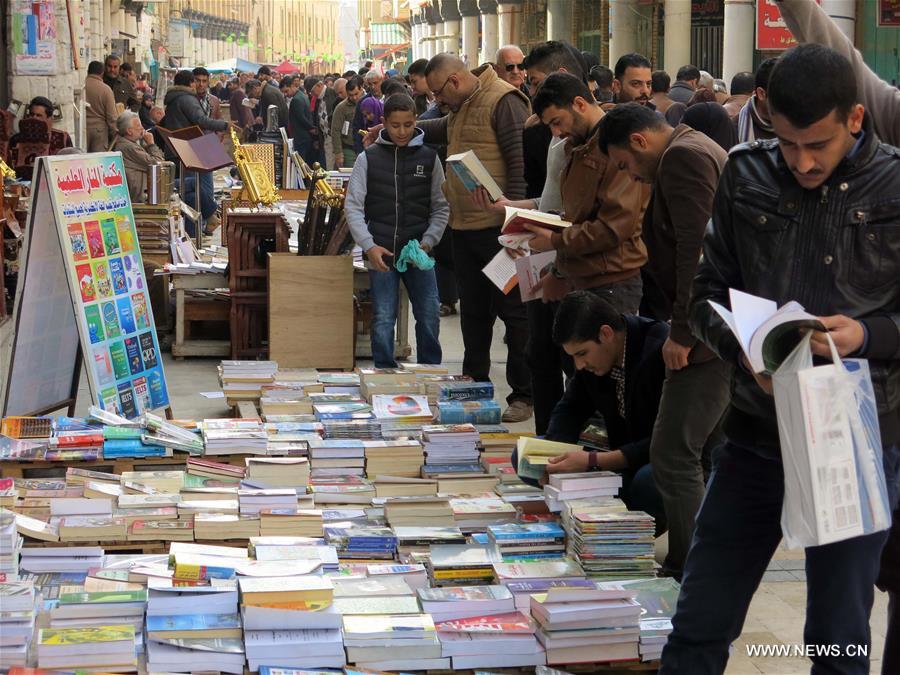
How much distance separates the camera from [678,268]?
14.0ft

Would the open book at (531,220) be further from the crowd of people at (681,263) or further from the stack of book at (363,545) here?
the stack of book at (363,545)

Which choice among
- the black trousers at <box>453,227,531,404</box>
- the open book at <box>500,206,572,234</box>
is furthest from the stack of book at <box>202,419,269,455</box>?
the black trousers at <box>453,227,531,404</box>

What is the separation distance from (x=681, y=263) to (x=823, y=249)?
1538 mm

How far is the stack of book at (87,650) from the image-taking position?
3600 mm

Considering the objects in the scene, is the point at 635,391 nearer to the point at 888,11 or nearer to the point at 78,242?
the point at 78,242

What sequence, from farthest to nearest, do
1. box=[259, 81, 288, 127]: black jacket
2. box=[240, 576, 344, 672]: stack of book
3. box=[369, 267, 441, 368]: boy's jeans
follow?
box=[259, 81, 288, 127]: black jacket → box=[369, 267, 441, 368]: boy's jeans → box=[240, 576, 344, 672]: stack of book

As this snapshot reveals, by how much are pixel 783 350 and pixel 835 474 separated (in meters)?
0.25

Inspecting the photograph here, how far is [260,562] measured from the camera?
423 cm

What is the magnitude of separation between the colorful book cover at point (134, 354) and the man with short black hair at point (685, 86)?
6.30 meters

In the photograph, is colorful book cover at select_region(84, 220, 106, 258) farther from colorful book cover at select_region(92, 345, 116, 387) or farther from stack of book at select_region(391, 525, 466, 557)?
stack of book at select_region(391, 525, 466, 557)

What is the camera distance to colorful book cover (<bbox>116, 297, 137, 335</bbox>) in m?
6.33

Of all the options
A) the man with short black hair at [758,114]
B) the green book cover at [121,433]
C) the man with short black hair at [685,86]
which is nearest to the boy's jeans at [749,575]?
the man with short black hair at [758,114]

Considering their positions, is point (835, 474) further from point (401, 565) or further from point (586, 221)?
point (586, 221)

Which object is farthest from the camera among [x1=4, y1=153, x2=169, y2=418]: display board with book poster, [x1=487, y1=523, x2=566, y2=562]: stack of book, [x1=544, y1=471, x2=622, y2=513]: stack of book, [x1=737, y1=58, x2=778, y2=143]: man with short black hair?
[x1=4, y1=153, x2=169, y2=418]: display board with book poster
